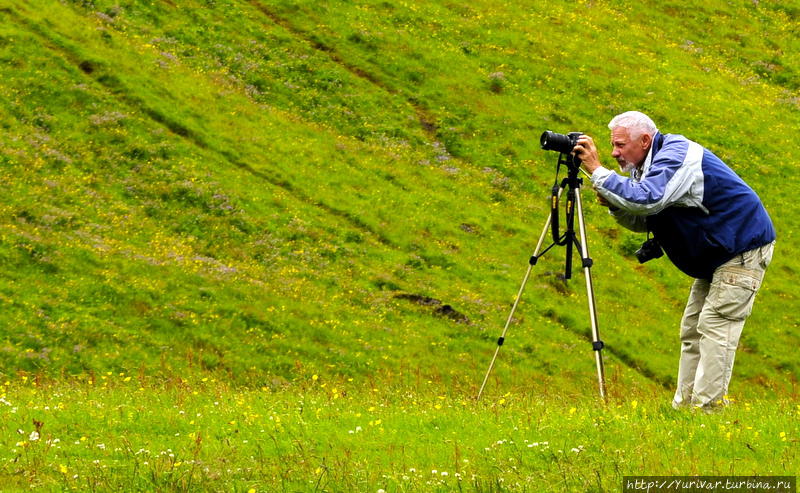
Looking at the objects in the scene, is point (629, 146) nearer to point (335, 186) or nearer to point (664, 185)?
point (664, 185)

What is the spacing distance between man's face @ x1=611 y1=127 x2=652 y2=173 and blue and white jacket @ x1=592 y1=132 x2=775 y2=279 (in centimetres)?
20

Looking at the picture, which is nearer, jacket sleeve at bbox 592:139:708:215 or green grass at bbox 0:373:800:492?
green grass at bbox 0:373:800:492

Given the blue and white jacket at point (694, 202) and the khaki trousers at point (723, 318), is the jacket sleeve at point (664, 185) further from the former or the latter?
the khaki trousers at point (723, 318)

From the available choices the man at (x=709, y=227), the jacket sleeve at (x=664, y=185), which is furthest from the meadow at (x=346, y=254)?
the jacket sleeve at (x=664, y=185)

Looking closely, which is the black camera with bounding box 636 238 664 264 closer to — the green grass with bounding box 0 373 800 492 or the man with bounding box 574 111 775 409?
the man with bounding box 574 111 775 409

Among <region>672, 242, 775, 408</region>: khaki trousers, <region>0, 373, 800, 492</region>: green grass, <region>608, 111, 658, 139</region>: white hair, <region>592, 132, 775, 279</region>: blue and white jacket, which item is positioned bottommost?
<region>0, 373, 800, 492</region>: green grass

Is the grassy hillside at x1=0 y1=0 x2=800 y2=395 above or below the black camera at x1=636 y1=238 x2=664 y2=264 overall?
below

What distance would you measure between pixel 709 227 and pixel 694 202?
34 cm

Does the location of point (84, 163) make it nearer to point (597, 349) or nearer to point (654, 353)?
point (654, 353)

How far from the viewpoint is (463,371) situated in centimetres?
3039

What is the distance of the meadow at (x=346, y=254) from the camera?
25.6ft

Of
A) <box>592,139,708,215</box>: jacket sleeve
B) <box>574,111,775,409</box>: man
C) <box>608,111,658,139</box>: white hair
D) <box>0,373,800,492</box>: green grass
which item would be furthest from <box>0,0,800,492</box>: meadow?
<box>608,111,658,139</box>: white hair

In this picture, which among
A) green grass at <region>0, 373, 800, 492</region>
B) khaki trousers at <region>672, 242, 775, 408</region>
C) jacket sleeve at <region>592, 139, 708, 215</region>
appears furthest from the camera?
khaki trousers at <region>672, 242, 775, 408</region>

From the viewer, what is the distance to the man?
8391 mm
